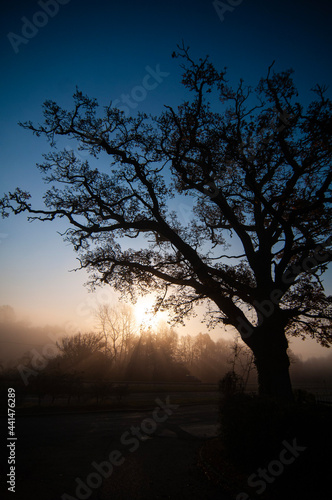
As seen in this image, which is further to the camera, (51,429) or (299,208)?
(51,429)

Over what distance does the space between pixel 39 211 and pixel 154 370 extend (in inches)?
1564

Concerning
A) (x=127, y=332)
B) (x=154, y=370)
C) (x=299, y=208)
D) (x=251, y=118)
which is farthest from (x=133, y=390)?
(x=127, y=332)

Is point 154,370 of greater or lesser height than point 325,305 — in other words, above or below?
below

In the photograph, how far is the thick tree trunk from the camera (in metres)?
8.82

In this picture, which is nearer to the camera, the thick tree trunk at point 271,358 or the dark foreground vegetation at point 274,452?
the dark foreground vegetation at point 274,452

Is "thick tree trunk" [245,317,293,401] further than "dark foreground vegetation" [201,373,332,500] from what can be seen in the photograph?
Yes

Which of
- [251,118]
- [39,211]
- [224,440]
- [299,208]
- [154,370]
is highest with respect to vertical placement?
[251,118]

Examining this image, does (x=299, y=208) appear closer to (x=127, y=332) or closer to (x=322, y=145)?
(x=322, y=145)

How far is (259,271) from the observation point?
10805 mm

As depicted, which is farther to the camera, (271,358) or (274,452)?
(271,358)

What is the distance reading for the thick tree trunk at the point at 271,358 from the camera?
882 cm

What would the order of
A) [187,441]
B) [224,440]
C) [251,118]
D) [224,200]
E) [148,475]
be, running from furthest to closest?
[224,200] → [251,118] → [187,441] → [224,440] → [148,475]

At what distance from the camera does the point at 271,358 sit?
9.10 metres

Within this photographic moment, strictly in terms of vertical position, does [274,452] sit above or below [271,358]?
below
